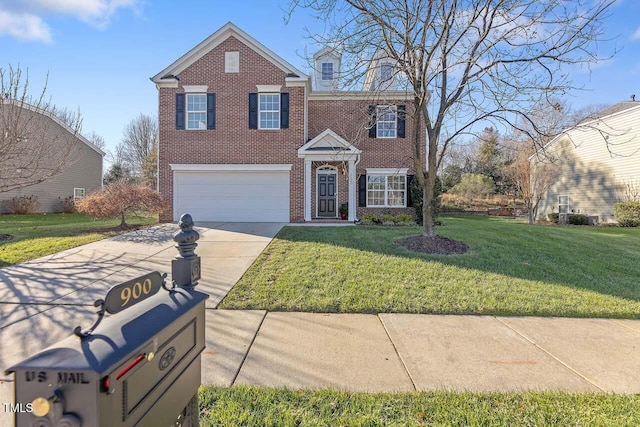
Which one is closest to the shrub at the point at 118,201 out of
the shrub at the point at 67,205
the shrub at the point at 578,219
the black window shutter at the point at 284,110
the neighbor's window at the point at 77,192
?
the black window shutter at the point at 284,110

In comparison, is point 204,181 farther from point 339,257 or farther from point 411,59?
point 411,59

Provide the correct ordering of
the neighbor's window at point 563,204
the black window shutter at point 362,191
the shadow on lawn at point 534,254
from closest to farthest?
the shadow on lawn at point 534,254, the black window shutter at point 362,191, the neighbor's window at point 563,204

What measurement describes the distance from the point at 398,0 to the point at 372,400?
7805 mm

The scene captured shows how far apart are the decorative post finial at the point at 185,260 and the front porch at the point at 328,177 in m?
10.7

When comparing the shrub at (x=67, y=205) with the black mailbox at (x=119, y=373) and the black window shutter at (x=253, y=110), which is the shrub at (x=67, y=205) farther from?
the black mailbox at (x=119, y=373)

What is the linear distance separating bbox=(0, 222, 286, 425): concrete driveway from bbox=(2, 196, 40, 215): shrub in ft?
47.4

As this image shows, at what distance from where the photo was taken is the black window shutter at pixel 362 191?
14.5 m

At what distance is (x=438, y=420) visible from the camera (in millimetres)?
2418

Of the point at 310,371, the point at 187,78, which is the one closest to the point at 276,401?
the point at 310,371

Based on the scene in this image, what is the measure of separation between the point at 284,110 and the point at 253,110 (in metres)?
1.35

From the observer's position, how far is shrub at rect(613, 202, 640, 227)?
15.9 metres

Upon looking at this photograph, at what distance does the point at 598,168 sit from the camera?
19.1 meters

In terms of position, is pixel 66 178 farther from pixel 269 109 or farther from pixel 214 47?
pixel 269 109

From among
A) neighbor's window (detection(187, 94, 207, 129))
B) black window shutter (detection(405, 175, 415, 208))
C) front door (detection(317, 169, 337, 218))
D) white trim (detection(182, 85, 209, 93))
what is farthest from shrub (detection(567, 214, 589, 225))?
white trim (detection(182, 85, 209, 93))
